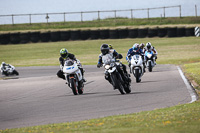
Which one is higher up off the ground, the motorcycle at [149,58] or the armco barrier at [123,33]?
the armco barrier at [123,33]

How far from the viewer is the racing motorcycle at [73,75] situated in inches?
538

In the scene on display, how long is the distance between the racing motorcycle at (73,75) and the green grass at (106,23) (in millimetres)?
40131

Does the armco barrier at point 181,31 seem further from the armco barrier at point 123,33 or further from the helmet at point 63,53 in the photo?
the helmet at point 63,53

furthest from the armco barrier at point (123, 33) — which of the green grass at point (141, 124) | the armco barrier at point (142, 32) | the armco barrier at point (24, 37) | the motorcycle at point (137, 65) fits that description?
the green grass at point (141, 124)

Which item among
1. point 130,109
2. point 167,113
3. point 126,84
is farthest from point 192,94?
point 167,113

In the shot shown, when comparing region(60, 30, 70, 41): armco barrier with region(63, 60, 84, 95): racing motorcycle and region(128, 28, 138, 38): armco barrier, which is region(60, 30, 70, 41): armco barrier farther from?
region(63, 60, 84, 95): racing motorcycle

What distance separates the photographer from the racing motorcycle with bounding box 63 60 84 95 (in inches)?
538

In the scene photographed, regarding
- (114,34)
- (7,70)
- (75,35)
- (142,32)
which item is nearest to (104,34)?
(114,34)

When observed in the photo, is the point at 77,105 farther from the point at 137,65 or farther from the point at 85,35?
the point at 85,35

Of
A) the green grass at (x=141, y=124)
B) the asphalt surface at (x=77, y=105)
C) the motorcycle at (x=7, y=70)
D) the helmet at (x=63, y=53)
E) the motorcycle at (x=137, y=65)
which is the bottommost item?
the motorcycle at (x=7, y=70)

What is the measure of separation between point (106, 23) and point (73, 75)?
43806 millimetres

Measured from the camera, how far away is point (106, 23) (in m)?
57.2

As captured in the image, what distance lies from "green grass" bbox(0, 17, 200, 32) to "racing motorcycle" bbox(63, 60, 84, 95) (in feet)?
132

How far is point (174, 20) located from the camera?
54.4 metres
